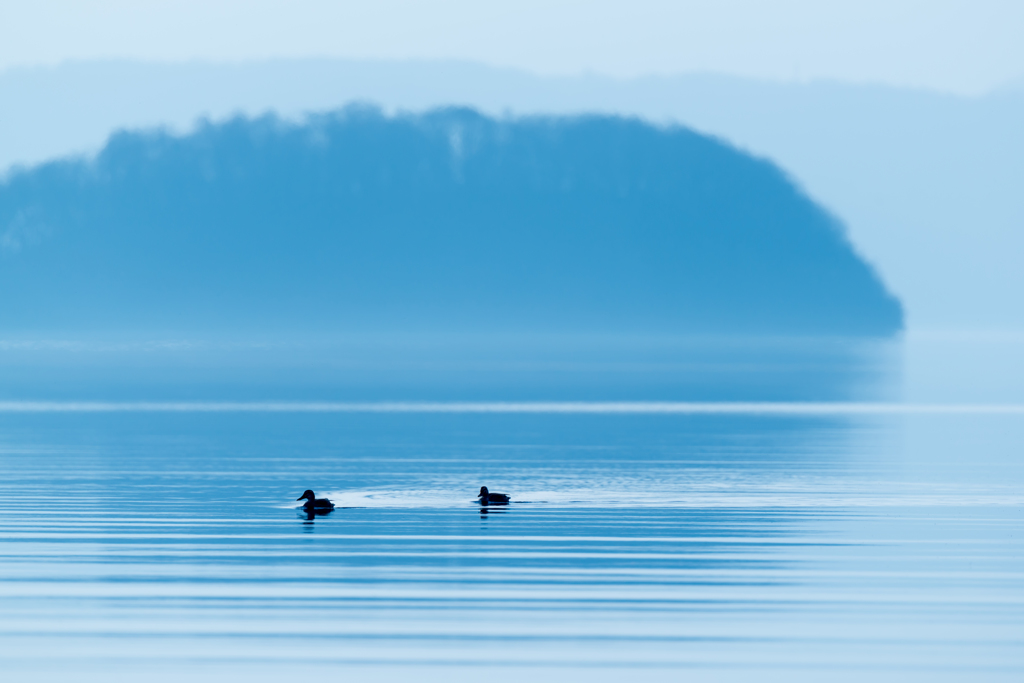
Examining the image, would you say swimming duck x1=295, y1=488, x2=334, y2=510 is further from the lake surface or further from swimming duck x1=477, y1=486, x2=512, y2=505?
swimming duck x1=477, y1=486, x2=512, y2=505

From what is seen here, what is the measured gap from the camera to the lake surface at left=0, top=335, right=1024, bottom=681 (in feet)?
45.2

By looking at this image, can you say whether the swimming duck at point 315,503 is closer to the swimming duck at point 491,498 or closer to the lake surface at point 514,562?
the lake surface at point 514,562

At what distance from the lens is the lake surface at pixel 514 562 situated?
45.2ft

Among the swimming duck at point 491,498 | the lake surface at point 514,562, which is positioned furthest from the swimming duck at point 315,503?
the swimming duck at point 491,498

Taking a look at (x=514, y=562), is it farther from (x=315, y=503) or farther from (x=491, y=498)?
(x=315, y=503)

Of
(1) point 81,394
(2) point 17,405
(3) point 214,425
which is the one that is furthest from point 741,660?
(1) point 81,394

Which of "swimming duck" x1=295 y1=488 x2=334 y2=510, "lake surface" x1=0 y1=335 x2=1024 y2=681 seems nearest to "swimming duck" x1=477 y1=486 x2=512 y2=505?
"lake surface" x1=0 y1=335 x2=1024 y2=681

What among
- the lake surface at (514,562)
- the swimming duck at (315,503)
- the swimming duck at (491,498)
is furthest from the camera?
the swimming duck at (491,498)

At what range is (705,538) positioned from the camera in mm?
20266

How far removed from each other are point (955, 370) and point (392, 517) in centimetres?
8493

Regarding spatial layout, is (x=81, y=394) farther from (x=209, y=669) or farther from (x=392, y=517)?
(x=209, y=669)

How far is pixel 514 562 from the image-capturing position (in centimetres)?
1833

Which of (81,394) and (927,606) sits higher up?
(81,394)

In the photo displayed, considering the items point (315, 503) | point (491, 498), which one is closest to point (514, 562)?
point (491, 498)
